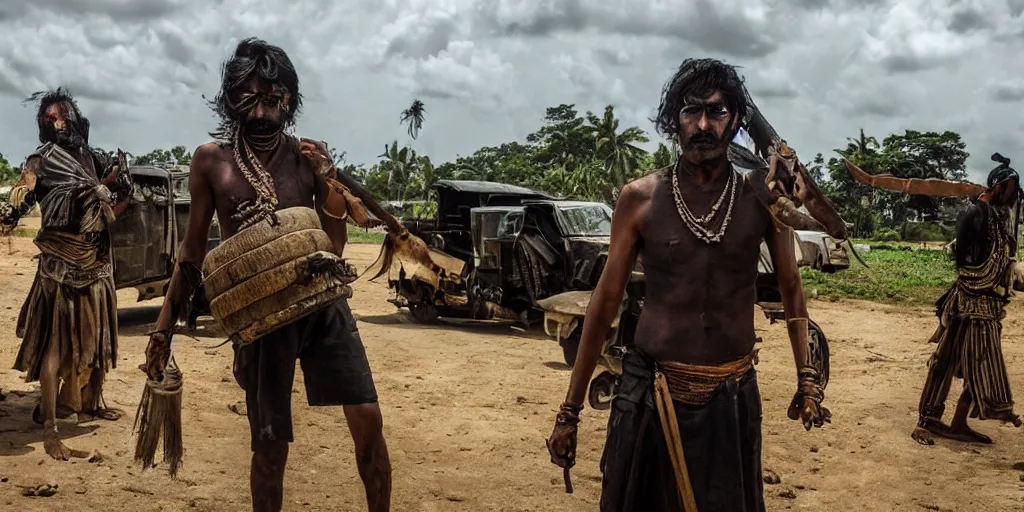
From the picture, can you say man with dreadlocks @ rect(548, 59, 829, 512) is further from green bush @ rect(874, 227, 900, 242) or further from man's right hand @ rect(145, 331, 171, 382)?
green bush @ rect(874, 227, 900, 242)

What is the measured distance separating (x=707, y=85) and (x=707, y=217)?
1.46 feet

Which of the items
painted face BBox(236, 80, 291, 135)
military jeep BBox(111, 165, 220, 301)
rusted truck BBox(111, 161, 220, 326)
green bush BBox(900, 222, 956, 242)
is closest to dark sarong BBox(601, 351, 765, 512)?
painted face BBox(236, 80, 291, 135)

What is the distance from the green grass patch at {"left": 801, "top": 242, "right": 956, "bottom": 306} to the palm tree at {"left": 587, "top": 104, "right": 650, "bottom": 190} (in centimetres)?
2627

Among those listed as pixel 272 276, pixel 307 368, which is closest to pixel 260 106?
pixel 272 276

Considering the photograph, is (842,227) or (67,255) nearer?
(842,227)

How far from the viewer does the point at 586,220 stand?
41.8 feet

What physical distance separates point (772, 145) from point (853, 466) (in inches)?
151

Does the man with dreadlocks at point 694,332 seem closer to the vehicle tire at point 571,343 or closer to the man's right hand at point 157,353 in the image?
the man's right hand at point 157,353

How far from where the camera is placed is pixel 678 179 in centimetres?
317

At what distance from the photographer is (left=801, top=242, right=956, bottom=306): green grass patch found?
57.1 ft

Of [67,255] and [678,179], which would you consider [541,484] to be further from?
[67,255]

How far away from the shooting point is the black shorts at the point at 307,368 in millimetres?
3918

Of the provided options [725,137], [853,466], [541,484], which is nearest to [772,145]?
[725,137]

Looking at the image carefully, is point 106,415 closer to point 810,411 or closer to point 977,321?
point 810,411
